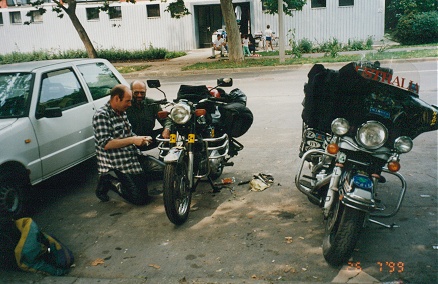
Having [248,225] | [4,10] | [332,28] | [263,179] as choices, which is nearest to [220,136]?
[263,179]

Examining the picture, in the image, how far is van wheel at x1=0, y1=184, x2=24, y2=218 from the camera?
4.70 meters

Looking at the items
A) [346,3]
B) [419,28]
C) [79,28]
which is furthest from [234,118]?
[346,3]

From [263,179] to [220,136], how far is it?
0.84 m

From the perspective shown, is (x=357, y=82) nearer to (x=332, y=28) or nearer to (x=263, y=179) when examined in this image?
(x=263, y=179)

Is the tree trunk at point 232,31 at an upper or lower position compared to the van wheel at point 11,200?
upper

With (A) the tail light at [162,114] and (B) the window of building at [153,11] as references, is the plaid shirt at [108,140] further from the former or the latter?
(B) the window of building at [153,11]

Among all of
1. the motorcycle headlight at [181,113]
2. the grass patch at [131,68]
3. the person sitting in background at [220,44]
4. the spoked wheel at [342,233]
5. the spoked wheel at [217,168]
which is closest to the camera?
the spoked wheel at [342,233]

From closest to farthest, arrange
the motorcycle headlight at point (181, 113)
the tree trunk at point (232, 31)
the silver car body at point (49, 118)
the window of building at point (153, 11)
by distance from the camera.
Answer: the motorcycle headlight at point (181, 113), the silver car body at point (49, 118), the tree trunk at point (232, 31), the window of building at point (153, 11)

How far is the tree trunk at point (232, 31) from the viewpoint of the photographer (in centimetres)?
1872

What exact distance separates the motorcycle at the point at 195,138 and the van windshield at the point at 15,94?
1.49 metres

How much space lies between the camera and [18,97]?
17.5 ft

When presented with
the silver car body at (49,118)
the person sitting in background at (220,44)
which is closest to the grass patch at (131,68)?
the person sitting in background at (220,44)

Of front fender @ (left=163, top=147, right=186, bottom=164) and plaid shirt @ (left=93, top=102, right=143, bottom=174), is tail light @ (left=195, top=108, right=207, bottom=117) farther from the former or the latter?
plaid shirt @ (left=93, top=102, right=143, bottom=174)

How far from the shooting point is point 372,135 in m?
3.54
